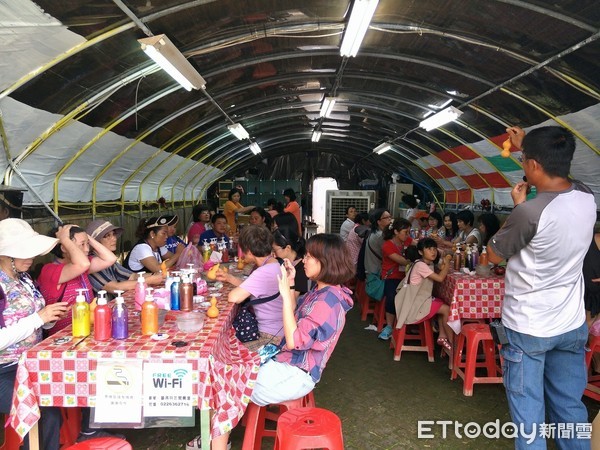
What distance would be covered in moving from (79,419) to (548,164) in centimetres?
364

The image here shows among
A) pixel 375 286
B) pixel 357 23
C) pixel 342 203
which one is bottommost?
pixel 375 286

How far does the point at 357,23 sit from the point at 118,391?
4138mm

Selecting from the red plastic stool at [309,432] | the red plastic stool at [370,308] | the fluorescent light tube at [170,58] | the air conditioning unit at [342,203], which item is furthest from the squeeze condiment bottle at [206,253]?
the air conditioning unit at [342,203]

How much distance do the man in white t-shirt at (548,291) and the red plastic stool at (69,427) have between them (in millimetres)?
2993

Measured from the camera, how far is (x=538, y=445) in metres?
2.29

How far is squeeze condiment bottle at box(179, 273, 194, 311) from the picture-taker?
3342 mm

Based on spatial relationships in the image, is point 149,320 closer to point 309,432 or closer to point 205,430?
point 205,430

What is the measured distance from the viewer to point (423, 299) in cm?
507

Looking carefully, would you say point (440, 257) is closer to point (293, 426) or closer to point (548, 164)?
point (548, 164)

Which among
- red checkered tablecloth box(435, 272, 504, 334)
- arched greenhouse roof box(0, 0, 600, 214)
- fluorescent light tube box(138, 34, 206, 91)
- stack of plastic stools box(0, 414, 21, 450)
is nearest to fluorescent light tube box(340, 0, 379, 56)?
arched greenhouse roof box(0, 0, 600, 214)

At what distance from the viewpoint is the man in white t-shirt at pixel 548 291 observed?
2275 mm

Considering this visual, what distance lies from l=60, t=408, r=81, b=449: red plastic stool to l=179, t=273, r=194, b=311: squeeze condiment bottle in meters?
1.08

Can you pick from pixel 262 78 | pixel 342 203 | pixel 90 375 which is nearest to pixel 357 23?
pixel 262 78

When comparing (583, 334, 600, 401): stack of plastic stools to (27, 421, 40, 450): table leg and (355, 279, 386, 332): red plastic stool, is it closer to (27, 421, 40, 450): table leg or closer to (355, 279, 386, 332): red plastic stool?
(355, 279, 386, 332): red plastic stool
